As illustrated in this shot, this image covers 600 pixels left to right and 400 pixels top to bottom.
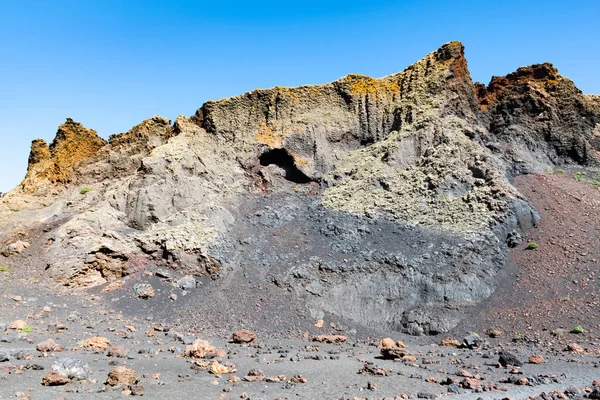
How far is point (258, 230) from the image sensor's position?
891 inches

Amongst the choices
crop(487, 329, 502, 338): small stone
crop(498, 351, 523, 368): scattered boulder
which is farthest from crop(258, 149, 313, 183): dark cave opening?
crop(498, 351, 523, 368): scattered boulder

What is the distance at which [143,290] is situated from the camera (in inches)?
717

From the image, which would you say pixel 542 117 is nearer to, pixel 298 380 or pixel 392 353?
pixel 392 353

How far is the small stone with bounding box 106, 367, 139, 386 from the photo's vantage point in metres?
8.93

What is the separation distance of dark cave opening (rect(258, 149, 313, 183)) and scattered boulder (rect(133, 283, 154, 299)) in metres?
11.0

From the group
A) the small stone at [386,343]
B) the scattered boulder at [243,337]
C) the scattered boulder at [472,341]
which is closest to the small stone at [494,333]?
the scattered boulder at [472,341]

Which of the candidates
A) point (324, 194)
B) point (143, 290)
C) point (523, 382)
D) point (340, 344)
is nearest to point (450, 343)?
point (340, 344)

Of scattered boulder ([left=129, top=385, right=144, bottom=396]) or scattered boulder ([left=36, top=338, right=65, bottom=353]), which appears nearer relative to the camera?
scattered boulder ([left=129, top=385, right=144, bottom=396])

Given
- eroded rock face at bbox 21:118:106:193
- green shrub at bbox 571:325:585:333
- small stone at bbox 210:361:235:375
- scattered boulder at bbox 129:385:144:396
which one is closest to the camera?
scattered boulder at bbox 129:385:144:396

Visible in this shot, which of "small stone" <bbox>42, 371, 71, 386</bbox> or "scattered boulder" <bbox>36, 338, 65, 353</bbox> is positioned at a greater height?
"small stone" <bbox>42, 371, 71, 386</bbox>

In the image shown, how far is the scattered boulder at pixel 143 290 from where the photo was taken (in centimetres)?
1806

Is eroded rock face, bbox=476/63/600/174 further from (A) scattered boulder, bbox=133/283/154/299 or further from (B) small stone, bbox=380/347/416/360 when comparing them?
(A) scattered boulder, bbox=133/283/154/299

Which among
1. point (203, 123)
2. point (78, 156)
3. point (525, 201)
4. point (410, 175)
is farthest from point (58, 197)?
point (525, 201)

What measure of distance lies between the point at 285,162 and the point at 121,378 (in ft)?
63.2
